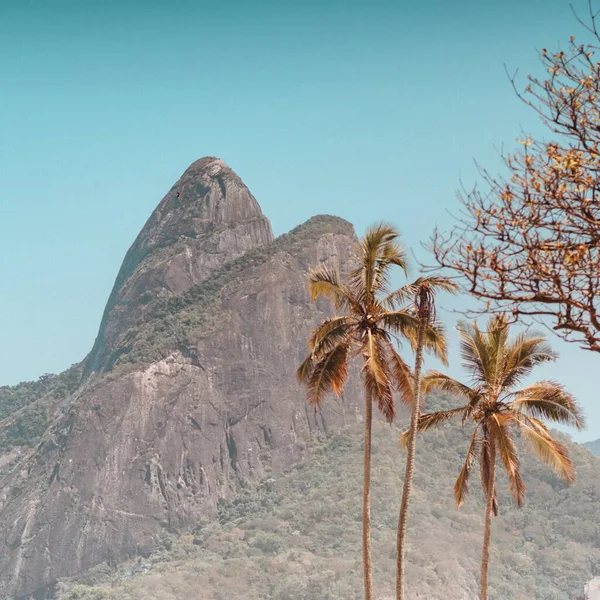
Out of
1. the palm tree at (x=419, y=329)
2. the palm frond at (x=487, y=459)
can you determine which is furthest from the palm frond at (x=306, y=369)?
the palm frond at (x=487, y=459)

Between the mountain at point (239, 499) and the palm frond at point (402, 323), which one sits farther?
the mountain at point (239, 499)

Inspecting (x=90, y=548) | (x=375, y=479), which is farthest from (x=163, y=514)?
(x=375, y=479)

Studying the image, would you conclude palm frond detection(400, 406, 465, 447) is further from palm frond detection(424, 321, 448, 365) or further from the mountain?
the mountain

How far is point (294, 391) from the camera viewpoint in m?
193

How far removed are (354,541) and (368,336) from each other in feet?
468

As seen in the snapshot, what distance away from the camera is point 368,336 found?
26.7 m

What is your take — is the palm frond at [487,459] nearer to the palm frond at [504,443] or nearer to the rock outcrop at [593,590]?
the palm frond at [504,443]

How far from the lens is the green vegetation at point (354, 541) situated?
480 feet

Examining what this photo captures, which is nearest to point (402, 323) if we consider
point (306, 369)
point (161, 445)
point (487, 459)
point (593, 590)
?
point (306, 369)

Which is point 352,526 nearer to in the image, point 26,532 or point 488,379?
point 26,532

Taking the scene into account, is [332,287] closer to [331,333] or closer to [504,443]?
[331,333]

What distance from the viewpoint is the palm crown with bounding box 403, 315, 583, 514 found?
28.2m

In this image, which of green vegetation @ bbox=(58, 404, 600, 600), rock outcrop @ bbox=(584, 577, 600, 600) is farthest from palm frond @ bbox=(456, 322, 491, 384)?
rock outcrop @ bbox=(584, 577, 600, 600)

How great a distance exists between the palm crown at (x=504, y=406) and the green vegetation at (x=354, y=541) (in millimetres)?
110368
